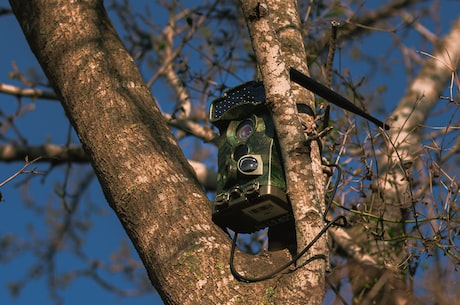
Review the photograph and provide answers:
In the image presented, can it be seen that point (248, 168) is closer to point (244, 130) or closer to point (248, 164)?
point (248, 164)

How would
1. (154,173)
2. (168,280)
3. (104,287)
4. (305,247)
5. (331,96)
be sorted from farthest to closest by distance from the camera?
(104,287), (331,96), (154,173), (168,280), (305,247)

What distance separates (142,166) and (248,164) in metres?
0.38

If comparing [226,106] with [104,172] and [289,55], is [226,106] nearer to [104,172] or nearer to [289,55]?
[289,55]

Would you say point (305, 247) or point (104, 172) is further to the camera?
point (104, 172)

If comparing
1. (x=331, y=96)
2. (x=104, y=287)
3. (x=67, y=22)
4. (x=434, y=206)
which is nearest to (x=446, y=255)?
(x=434, y=206)

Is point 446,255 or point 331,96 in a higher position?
point 331,96

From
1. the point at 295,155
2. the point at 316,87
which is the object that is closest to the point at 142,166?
the point at 295,155

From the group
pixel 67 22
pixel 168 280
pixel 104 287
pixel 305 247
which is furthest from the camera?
pixel 104 287

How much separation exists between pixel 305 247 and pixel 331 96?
0.82m

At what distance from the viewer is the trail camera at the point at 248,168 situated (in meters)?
2.58

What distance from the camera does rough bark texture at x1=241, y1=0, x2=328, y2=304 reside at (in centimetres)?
223

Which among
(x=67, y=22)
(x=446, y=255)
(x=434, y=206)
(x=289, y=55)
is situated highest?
(x=67, y=22)

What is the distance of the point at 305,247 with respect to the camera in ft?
7.38

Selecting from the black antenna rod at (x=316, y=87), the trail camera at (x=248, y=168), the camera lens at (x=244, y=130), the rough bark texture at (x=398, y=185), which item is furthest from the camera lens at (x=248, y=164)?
the rough bark texture at (x=398, y=185)
